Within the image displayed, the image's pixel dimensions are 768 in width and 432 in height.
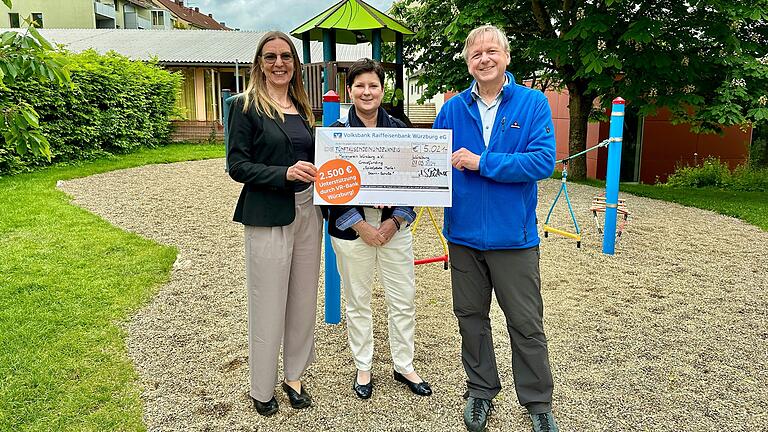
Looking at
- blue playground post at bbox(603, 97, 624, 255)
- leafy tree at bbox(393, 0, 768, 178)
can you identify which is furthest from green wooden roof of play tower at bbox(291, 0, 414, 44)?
blue playground post at bbox(603, 97, 624, 255)

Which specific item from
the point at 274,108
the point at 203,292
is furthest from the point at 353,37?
the point at 274,108

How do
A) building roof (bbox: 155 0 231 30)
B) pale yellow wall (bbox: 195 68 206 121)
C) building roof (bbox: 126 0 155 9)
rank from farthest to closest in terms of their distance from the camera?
building roof (bbox: 155 0 231 30)
building roof (bbox: 126 0 155 9)
pale yellow wall (bbox: 195 68 206 121)

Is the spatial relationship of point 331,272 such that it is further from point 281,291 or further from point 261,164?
point 261,164

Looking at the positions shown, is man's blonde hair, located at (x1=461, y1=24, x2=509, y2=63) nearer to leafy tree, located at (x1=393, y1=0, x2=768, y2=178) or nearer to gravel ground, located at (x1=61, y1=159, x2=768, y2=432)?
gravel ground, located at (x1=61, y1=159, x2=768, y2=432)

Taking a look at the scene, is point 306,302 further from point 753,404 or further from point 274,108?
point 753,404

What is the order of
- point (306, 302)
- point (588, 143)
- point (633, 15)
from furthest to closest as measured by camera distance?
point (588, 143) < point (633, 15) < point (306, 302)

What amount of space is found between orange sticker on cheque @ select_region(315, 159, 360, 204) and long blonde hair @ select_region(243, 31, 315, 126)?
35 cm

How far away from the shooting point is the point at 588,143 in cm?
1736

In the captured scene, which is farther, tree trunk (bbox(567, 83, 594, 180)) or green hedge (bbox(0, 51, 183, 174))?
tree trunk (bbox(567, 83, 594, 180))

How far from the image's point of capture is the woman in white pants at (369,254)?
3.13m

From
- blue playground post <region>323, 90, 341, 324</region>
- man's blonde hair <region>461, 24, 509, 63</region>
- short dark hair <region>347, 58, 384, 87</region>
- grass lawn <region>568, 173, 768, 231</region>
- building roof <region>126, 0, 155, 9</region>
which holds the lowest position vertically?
grass lawn <region>568, 173, 768, 231</region>

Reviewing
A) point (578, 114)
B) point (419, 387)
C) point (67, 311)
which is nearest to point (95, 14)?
point (578, 114)

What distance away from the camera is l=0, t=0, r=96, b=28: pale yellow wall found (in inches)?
1676

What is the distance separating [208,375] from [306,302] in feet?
3.27
